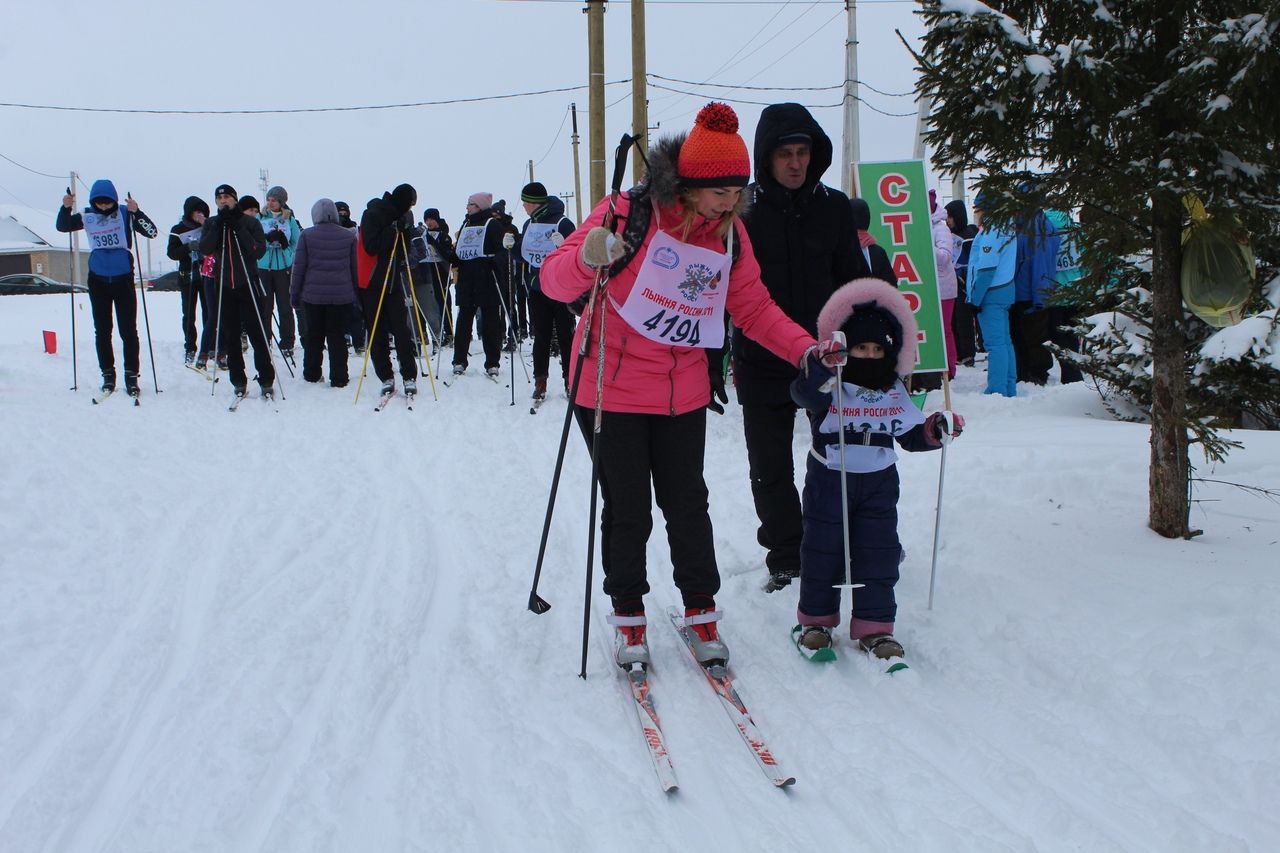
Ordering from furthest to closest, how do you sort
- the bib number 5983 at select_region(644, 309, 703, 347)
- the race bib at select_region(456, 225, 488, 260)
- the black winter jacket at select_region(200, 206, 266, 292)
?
the race bib at select_region(456, 225, 488, 260) < the black winter jacket at select_region(200, 206, 266, 292) < the bib number 5983 at select_region(644, 309, 703, 347)

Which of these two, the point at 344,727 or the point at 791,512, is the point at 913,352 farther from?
the point at 344,727

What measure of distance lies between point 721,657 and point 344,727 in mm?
1399

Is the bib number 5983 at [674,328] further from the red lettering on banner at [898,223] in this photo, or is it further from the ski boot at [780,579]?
the red lettering on banner at [898,223]

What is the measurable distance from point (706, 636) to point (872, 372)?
1.24 meters

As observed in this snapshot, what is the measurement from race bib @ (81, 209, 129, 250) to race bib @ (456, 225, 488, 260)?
3.60m

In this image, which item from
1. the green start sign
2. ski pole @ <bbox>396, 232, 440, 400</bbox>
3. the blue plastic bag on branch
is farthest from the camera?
ski pole @ <bbox>396, 232, 440, 400</bbox>

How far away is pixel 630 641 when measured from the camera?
3541 millimetres

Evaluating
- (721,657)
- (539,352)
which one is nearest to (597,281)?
(721,657)

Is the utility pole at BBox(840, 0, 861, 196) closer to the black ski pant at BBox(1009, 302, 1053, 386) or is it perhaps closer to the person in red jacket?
the black ski pant at BBox(1009, 302, 1053, 386)

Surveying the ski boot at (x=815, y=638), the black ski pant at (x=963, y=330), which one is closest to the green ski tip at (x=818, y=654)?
the ski boot at (x=815, y=638)

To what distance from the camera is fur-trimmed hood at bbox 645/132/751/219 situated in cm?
316

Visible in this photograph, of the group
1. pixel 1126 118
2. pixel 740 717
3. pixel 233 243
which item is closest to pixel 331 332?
pixel 233 243

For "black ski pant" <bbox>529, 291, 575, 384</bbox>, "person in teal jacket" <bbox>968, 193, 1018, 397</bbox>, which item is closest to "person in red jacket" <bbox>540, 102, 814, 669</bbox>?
"black ski pant" <bbox>529, 291, 575, 384</bbox>

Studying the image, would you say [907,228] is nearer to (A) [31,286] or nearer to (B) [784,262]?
(B) [784,262]
